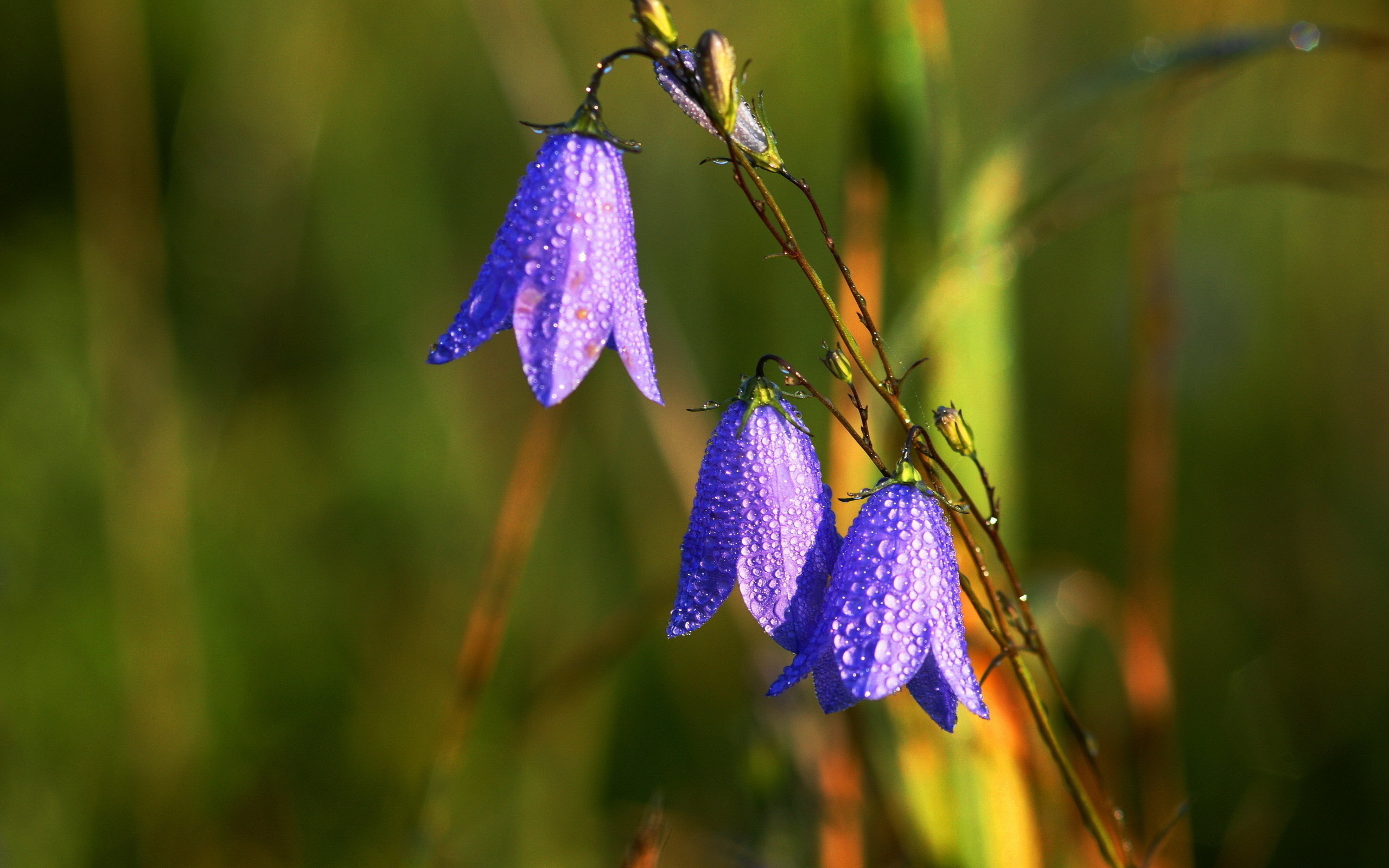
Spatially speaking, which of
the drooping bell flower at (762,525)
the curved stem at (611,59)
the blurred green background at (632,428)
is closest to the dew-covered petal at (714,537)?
the drooping bell flower at (762,525)

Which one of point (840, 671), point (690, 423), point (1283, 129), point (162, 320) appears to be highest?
point (1283, 129)

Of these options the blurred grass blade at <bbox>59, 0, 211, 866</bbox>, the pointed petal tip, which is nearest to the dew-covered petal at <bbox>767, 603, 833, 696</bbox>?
the pointed petal tip

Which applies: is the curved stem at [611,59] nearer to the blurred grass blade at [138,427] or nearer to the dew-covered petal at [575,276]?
the dew-covered petal at [575,276]

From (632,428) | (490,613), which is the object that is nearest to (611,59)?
(490,613)

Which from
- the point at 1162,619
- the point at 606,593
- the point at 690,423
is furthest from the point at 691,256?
the point at 1162,619

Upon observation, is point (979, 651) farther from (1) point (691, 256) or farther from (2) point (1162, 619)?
(1) point (691, 256)

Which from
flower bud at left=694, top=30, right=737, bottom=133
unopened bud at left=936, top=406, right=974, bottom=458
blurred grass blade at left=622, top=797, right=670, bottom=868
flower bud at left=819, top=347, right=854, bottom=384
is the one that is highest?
flower bud at left=694, top=30, right=737, bottom=133

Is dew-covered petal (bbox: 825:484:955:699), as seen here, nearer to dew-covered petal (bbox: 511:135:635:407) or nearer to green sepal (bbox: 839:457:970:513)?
green sepal (bbox: 839:457:970:513)
